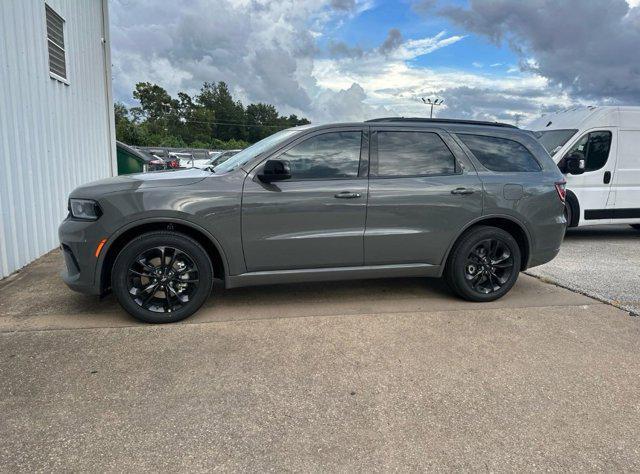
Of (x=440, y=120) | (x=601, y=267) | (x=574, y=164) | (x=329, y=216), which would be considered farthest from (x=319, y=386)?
(x=574, y=164)

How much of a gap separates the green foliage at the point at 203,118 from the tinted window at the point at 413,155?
64.3 m

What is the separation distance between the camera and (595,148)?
8.52 metres

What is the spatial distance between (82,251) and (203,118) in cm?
9163

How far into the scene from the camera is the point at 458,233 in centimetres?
464

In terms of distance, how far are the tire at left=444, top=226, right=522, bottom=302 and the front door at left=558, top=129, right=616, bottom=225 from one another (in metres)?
4.52

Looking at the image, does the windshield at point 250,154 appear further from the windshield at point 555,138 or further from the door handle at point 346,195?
the windshield at point 555,138

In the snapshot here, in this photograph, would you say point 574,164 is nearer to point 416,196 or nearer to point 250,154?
point 416,196

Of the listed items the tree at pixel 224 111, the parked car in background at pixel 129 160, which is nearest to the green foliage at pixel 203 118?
the tree at pixel 224 111

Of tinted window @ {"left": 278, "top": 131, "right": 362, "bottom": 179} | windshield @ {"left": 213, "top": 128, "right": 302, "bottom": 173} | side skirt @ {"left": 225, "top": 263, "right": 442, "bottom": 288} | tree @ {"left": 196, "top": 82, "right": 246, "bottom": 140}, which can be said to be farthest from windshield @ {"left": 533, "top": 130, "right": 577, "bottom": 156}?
tree @ {"left": 196, "top": 82, "right": 246, "bottom": 140}

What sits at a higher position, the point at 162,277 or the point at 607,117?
the point at 607,117

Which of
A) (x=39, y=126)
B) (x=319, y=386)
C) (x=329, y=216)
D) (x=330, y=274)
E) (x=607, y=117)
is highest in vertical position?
Result: (x=607, y=117)

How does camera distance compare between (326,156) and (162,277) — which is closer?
(162,277)

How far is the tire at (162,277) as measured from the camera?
12.8ft

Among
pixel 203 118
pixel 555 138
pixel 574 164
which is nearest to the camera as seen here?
pixel 574 164
